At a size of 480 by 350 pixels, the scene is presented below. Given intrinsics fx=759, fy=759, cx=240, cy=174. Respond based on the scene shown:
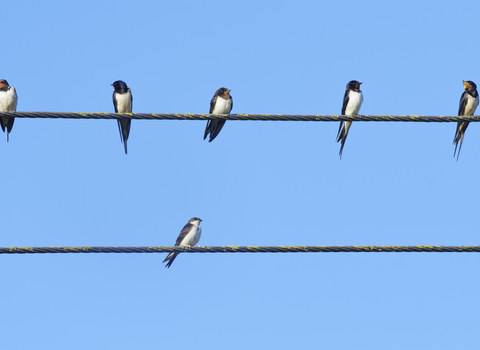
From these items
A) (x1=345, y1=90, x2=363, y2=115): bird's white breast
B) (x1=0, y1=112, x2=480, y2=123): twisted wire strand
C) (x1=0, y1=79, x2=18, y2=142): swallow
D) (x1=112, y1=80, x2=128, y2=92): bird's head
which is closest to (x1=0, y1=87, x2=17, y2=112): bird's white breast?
(x1=0, y1=79, x2=18, y2=142): swallow

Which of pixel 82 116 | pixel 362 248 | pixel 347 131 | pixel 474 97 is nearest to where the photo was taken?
pixel 362 248

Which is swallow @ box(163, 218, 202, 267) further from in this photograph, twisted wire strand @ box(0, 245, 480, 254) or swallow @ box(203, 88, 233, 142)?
twisted wire strand @ box(0, 245, 480, 254)

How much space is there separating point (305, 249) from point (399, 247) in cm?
54

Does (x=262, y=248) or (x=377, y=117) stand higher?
(x=377, y=117)

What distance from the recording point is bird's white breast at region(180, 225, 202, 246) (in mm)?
8964

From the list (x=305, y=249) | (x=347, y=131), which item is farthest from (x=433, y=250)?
(x=347, y=131)

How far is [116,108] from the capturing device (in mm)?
9562

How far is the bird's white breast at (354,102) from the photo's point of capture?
9367mm

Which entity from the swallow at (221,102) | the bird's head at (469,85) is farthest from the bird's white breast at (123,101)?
the bird's head at (469,85)

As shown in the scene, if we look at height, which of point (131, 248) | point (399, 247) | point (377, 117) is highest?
point (377, 117)

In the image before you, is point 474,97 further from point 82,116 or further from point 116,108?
point 82,116

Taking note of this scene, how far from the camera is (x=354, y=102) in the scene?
9.36m

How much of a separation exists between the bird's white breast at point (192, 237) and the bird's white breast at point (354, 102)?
93.6 inches

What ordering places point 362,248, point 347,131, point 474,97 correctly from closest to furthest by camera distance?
point 362,248 → point 347,131 → point 474,97
